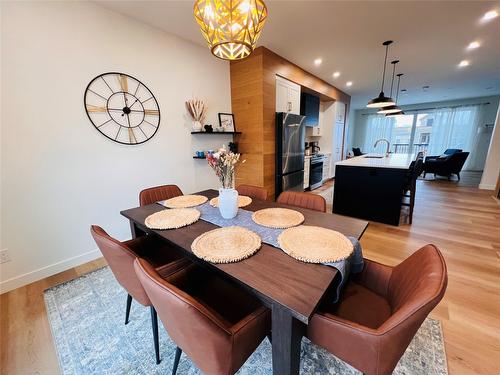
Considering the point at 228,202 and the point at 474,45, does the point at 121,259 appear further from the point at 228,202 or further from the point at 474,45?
the point at 474,45

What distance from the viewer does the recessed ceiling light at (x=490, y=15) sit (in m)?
2.38

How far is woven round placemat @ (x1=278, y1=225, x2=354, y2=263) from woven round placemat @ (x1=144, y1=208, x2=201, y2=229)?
0.67 m

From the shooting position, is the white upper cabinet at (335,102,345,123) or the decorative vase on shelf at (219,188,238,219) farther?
the white upper cabinet at (335,102,345,123)

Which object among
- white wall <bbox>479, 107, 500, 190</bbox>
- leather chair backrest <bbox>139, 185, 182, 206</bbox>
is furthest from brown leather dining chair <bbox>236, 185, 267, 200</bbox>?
white wall <bbox>479, 107, 500, 190</bbox>

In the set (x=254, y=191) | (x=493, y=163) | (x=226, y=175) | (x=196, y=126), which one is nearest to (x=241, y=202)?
(x=254, y=191)

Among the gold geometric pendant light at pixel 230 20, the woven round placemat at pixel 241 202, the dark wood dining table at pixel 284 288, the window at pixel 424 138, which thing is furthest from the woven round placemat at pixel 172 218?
the window at pixel 424 138

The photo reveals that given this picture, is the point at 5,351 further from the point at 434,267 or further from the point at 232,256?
the point at 434,267

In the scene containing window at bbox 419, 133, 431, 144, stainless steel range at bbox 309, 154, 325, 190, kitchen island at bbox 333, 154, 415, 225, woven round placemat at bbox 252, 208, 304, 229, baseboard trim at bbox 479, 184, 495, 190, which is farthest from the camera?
window at bbox 419, 133, 431, 144

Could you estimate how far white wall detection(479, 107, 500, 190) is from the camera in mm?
4613

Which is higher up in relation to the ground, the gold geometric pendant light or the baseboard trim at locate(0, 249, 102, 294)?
the gold geometric pendant light

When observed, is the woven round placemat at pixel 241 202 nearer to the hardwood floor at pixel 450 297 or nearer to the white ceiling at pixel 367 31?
the hardwood floor at pixel 450 297

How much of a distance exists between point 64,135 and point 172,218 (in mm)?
1576

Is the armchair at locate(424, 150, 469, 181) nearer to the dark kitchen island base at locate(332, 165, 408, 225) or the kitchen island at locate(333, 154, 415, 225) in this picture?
the kitchen island at locate(333, 154, 415, 225)

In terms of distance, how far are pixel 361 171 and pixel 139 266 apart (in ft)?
10.7
